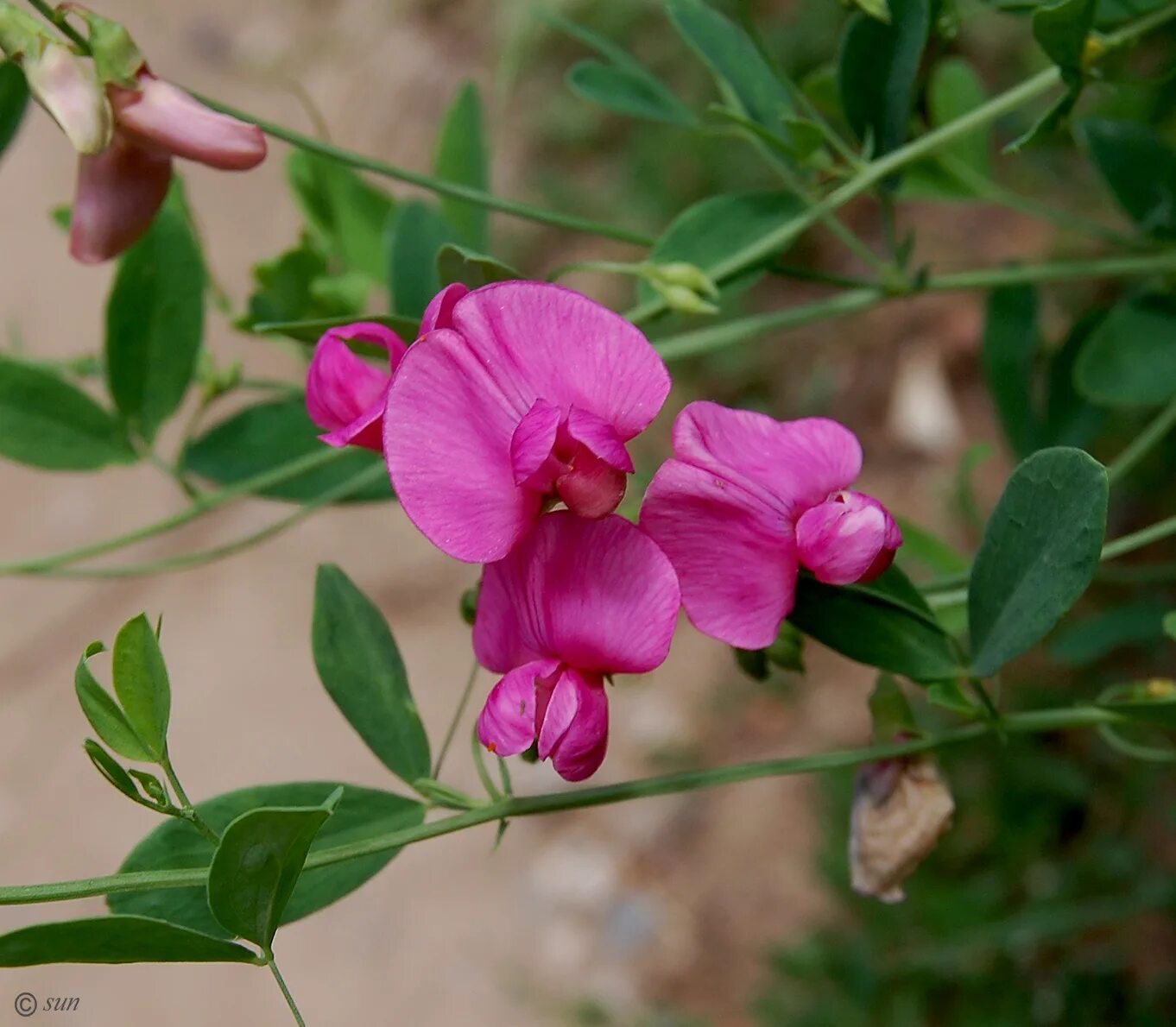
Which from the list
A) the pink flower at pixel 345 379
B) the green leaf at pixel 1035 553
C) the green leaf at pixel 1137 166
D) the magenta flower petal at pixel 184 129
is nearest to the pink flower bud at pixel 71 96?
the magenta flower petal at pixel 184 129

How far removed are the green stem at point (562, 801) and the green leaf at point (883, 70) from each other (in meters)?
0.28

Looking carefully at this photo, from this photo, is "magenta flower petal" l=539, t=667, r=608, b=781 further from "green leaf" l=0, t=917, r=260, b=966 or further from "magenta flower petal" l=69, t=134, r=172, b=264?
"magenta flower petal" l=69, t=134, r=172, b=264

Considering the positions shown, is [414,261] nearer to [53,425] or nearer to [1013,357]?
[53,425]

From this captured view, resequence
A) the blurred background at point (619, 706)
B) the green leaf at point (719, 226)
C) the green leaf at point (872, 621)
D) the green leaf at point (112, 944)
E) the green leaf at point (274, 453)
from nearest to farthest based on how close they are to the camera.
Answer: the green leaf at point (112, 944) < the green leaf at point (872, 621) < the green leaf at point (719, 226) < the green leaf at point (274, 453) < the blurred background at point (619, 706)

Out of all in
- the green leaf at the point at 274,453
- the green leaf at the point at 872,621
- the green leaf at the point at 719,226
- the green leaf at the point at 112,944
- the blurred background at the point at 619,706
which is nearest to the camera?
the green leaf at the point at 112,944

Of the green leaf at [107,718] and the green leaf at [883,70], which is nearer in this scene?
the green leaf at [107,718]

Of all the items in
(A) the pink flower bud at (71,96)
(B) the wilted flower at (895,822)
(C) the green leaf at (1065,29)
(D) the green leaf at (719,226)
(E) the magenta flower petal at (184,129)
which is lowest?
(B) the wilted flower at (895,822)

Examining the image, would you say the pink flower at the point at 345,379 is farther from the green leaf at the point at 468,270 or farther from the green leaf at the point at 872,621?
the green leaf at the point at 872,621

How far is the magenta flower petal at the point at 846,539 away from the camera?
416mm

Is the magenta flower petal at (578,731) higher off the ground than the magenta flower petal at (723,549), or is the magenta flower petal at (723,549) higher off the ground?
the magenta flower petal at (723,549)

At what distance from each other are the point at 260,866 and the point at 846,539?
22 cm

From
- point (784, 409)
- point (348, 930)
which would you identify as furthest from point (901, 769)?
point (348, 930)

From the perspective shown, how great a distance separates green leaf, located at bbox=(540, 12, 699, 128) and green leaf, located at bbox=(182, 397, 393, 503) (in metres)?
0.23

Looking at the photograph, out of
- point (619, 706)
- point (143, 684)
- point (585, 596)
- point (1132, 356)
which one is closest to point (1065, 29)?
point (1132, 356)
